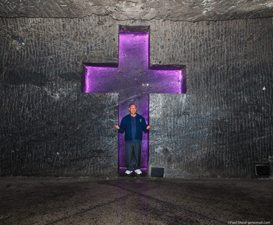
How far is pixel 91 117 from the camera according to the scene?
17.0 feet

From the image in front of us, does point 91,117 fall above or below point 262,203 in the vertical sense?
above

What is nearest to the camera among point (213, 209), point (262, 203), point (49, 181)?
point (213, 209)

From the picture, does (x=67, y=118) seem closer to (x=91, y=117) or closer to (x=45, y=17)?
(x=91, y=117)

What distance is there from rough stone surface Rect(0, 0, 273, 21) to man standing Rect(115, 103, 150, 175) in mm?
1916

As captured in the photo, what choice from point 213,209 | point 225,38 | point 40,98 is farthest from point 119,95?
point 213,209

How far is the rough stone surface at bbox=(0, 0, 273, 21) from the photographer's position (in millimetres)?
4426

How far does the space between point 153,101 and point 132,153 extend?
3.96ft

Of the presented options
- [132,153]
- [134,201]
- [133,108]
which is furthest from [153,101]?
[134,201]

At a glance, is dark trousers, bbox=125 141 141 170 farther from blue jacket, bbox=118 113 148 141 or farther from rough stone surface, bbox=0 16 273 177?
rough stone surface, bbox=0 16 273 177

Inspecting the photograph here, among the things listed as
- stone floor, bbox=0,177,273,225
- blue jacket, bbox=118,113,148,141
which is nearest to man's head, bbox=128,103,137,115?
blue jacket, bbox=118,113,148,141

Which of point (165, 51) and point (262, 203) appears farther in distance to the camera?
point (165, 51)

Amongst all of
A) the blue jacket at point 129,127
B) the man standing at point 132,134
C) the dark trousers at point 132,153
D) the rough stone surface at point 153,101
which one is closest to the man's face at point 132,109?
the man standing at point 132,134

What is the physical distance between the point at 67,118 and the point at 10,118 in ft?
3.89

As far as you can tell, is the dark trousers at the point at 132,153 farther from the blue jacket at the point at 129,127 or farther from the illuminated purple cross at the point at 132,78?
the illuminated purple cross at the point at 132,78
